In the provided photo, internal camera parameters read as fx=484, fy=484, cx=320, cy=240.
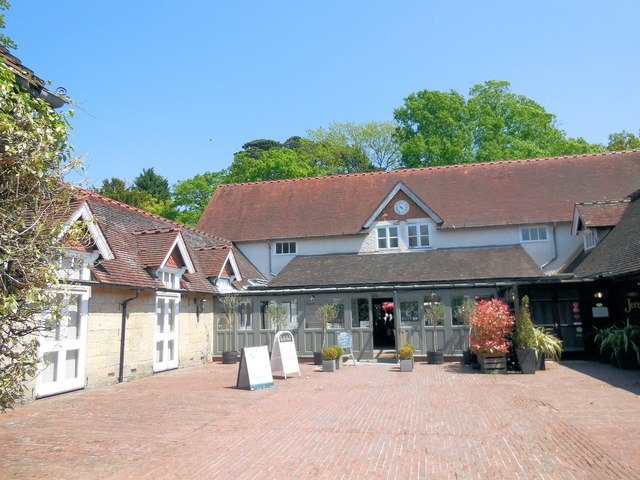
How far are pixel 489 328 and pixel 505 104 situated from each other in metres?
33.7

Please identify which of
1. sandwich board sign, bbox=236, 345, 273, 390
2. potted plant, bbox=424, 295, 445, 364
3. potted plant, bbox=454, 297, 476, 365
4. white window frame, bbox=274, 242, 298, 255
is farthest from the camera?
white window frame, bbox=274, 242, 298, 255

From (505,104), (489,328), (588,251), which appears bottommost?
(489,328)

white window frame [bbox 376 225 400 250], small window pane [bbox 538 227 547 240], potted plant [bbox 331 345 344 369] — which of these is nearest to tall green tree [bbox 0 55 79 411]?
potted plant [bbox 331 345 344 369]

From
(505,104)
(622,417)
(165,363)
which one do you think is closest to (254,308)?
(165,363)

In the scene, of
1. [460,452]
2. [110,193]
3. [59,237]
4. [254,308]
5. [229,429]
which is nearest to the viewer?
[59,237]

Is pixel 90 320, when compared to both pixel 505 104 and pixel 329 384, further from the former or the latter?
pixel 505 104

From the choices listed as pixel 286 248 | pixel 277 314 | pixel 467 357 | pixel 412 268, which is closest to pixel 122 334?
pixel 277 314

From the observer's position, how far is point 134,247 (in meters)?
17.0

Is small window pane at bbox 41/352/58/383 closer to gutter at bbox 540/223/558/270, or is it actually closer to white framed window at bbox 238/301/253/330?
white framed window at bbox 238/301/253/330

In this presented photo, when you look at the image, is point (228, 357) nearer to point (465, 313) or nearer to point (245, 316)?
point (245, 316)

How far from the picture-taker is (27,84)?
6.14 metres

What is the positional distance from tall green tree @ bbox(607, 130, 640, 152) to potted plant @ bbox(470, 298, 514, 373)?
3369cm

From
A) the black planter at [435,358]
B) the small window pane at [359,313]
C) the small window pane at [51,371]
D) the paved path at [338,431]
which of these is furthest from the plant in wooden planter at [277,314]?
the small window pane at [51,371]

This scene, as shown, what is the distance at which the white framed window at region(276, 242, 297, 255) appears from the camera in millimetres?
27547
